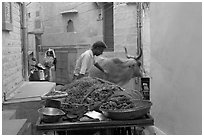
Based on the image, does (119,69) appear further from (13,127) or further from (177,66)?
(13,127)

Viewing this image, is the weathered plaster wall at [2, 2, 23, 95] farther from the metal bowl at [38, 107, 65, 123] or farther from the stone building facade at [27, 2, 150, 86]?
the stone building facade at [27, 2, 150, 86]

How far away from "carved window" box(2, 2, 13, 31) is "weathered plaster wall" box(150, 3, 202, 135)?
2221 mm

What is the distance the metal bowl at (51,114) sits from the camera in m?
2.88

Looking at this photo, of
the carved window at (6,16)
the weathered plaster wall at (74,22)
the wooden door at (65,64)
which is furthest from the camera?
the wooden door at (65,64)

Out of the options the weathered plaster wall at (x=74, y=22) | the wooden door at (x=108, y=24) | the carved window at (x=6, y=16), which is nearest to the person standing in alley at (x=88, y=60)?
the carved window at (x=6, y=16)

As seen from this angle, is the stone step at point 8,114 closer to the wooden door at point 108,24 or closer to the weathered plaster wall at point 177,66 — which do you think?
the weathered plaster wall at point 177,66

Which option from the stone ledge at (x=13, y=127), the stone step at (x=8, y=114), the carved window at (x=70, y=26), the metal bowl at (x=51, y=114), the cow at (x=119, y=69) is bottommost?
the stone ledge at (x=13, y=127)

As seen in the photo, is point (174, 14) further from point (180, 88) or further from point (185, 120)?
point (185, 120)

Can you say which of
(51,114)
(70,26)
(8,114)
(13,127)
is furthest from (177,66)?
(70,26)

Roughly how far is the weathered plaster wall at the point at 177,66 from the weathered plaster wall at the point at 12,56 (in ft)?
7.37

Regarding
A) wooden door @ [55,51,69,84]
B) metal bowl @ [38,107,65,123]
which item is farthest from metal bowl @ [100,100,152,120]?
wooden door @ [55,51,69,84]

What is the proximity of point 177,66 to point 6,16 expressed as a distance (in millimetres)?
2676

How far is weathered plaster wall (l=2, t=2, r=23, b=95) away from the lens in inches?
167

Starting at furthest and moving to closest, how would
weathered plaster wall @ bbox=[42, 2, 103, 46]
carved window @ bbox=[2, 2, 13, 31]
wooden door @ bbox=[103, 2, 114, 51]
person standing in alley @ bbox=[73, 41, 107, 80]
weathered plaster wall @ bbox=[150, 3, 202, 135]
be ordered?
1. weathered plaster wall @ bbox=[42, 2, 103, 46]
2. wooden door @ bbox=[103, 2, 114, 51]
3. person standing in alley @ bbox=[73, 41, 107, 80]
4. carved window @ bbox=[2, 2, 13, 31]
5. weathered plaster wall @ bbox=[150, 3, 202, 135]
